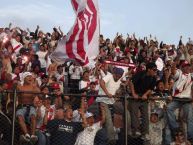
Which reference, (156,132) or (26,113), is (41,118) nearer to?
(26,113)

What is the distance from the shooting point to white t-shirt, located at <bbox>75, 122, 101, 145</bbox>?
11625mm

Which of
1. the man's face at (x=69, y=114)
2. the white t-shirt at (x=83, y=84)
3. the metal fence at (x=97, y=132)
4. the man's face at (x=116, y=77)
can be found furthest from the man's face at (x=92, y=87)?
the man's face at (x=69, y=114)

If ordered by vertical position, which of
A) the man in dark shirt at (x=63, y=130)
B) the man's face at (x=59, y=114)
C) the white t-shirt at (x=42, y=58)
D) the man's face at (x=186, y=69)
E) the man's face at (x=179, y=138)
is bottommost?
the man's face at (x=179, y=138)

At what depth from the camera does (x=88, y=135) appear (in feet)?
38.7

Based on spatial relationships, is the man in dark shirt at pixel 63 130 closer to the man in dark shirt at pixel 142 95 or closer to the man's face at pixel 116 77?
the man in dark shirt at pixel 142 95

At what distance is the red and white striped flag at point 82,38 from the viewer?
10.7 metres

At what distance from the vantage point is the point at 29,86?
39.3 feet

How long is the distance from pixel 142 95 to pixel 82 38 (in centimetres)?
257

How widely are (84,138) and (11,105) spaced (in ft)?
5.81

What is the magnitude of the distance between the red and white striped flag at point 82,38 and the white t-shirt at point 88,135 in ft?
6.08

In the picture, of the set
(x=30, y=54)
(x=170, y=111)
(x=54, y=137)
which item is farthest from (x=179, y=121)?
(x=30, y=54)

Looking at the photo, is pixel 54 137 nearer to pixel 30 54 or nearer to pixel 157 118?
pixel 157 118

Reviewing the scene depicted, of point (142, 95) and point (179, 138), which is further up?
point (142, 95)

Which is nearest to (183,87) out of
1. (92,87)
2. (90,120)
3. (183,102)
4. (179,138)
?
(183,102)
